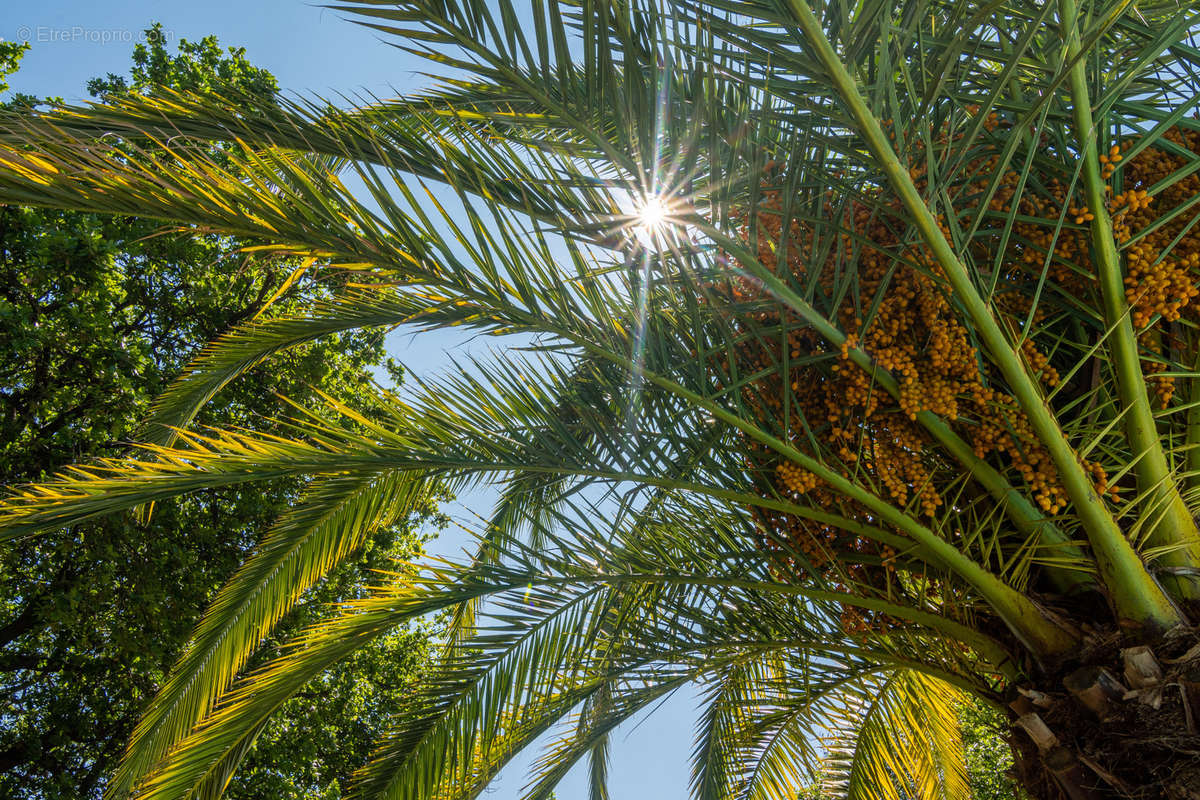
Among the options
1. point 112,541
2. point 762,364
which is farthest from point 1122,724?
point 112,541

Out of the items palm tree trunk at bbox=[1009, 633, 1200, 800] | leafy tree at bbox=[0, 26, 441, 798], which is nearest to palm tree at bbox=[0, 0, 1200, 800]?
palm tree trunk at bbox=[1009, 633, 1200, 800]

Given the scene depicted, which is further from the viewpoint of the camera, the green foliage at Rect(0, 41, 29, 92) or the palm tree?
the green foliage at Rect(0, 41, 29, 92)

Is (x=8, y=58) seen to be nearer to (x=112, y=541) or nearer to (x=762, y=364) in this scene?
(x=112, y=541)

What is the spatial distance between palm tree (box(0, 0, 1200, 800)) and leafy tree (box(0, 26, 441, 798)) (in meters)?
4.95

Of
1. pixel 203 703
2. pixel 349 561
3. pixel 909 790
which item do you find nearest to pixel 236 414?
pixel 349 561

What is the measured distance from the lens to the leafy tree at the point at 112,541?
7.53 metres

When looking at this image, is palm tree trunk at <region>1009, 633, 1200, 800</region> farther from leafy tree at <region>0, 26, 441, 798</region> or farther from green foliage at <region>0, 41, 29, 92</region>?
green foliage at <region>0, 41, 29, 92</region>

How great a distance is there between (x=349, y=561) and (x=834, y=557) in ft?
23.7

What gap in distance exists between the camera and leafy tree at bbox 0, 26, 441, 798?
7527 millimetres

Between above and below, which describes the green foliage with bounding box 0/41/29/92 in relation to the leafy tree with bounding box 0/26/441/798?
above

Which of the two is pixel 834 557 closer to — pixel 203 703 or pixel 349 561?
pixel 203 703

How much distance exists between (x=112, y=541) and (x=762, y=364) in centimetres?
729

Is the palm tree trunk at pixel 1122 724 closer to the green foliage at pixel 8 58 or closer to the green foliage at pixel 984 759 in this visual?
the green foliage at pixel 984 759

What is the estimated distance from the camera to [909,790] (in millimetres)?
Result: 3891
